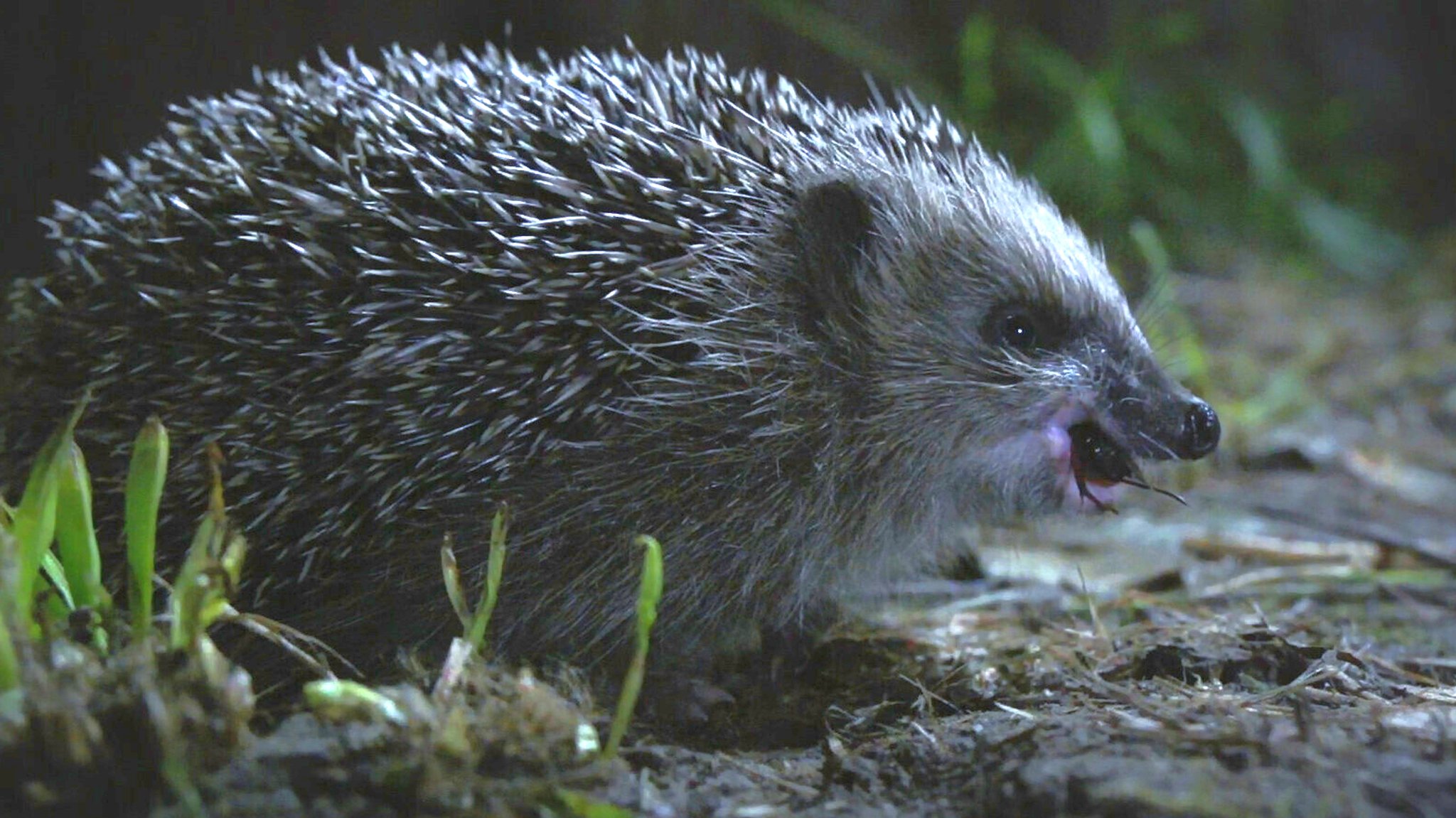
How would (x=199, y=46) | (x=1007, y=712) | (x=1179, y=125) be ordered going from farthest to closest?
1. (x=1179, y=125)
2. (x=199, y=46)
3. (x=1007, y=712)

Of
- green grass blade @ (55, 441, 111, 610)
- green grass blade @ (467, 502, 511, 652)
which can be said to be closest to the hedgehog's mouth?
green grass blade @ (467, 502, 511, 652)

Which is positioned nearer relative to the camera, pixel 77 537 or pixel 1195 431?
pixel 77 537

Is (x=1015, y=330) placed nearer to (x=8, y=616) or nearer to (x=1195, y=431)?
(x=1195, y=431)

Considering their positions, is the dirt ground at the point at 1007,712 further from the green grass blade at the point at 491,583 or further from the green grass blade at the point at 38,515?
the green grass blade at the point at 38,515

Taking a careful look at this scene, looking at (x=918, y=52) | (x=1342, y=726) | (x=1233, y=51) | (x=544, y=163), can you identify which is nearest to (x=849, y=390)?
(x=544, y=163)

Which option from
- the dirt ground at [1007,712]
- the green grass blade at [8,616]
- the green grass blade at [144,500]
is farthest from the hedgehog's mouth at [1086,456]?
the green grass blade at [8,616]

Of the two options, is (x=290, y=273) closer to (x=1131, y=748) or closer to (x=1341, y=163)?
(x=1131, y=748)

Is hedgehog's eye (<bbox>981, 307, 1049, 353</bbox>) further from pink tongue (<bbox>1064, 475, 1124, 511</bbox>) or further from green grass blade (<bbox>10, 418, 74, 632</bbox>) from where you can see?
green grass blade (<bbox>10, 418, 74, 632</bbox>)

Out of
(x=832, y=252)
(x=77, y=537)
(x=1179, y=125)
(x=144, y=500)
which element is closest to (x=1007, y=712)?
(x=832, y=252)
